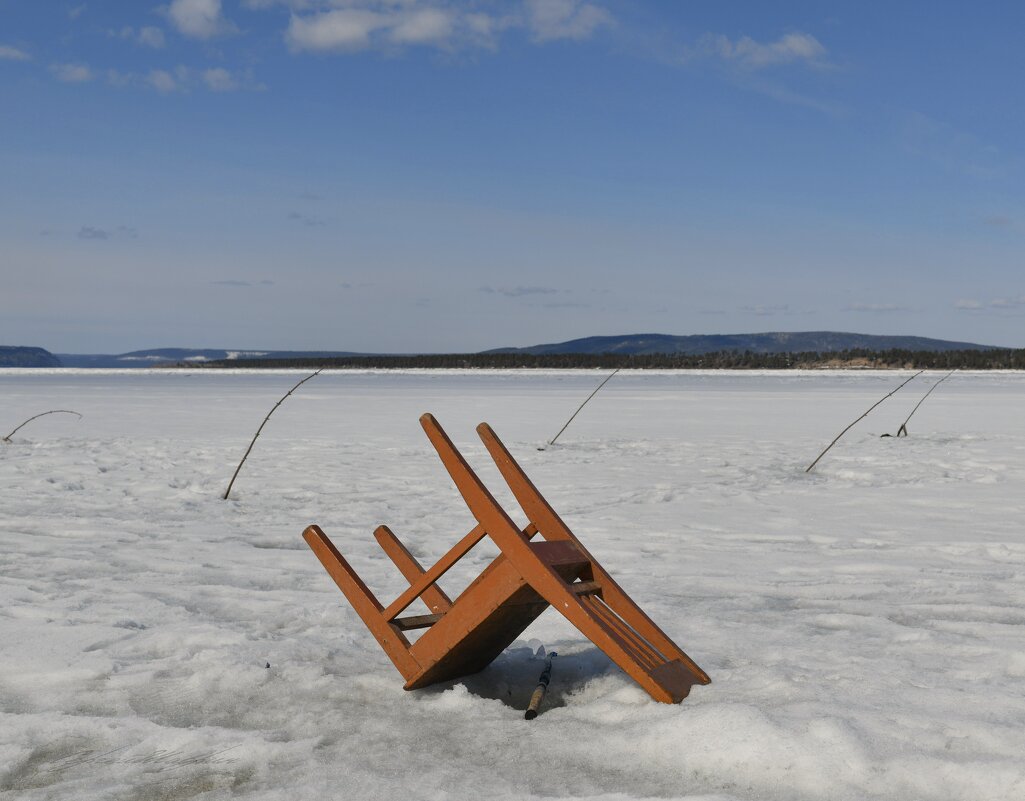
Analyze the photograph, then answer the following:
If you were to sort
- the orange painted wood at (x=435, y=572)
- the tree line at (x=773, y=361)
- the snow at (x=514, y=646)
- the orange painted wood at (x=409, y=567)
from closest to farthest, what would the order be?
the snow at (x=514, y=646) → the orange painted wood at (x=435, y=572) → the orange painted wood at (x=409, y=567) → the tree line at (x=773, y=361)

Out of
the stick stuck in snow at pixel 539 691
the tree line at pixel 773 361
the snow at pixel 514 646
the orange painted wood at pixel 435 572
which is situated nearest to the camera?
the snow at pixel 514 646

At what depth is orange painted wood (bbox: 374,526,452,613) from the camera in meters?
3.99

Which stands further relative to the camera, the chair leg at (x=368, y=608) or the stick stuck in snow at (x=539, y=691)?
the chair leg at (x=368, y=608)

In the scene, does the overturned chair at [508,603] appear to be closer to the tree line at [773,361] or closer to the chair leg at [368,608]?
the chair leg at [368,608]

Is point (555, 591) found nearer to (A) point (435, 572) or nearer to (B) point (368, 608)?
(A) point (435, 572)

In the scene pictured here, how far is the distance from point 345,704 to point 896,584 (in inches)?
136

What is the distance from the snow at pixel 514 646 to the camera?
2.75 metres

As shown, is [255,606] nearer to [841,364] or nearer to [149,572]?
[149,572]

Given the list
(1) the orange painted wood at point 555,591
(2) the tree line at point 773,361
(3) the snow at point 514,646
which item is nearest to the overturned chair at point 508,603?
(1) the orange painted wood at point 555,591

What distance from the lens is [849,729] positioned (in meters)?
2.86

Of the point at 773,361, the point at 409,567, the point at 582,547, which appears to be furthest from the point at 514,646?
the point at 773,361

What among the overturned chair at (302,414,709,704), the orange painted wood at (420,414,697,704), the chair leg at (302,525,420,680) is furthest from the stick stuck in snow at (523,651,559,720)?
the chair leg at (302,525,420,680)

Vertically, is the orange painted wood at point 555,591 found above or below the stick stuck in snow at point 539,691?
above

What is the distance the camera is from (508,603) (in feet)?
10.6
